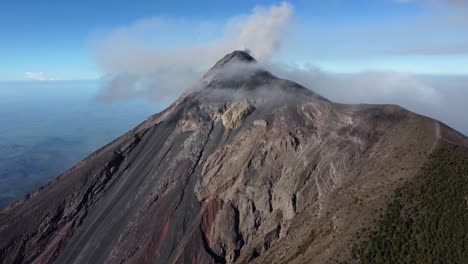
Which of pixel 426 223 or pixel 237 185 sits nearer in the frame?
pixel 426 223

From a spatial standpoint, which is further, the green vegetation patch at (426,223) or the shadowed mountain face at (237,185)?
the shadowed mountain face at (237,185)

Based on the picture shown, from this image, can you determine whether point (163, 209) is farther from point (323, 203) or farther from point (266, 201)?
point (323, 203)

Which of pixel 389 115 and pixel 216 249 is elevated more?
pixel 389 115

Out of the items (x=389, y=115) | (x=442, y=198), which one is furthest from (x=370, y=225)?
(x=389, y=115)

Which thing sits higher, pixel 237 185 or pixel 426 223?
pixel 426 223
